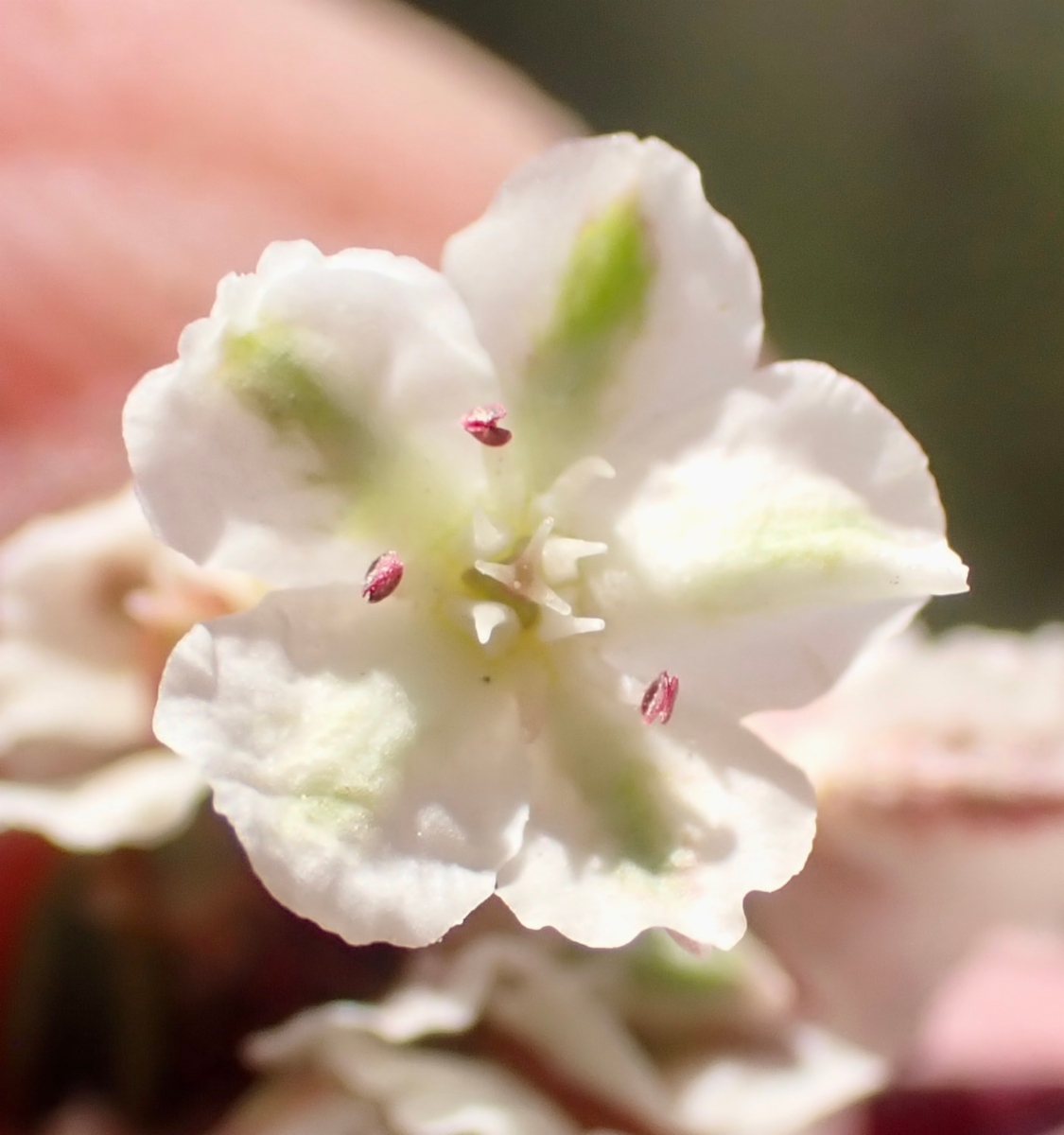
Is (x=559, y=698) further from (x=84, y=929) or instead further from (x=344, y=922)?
(x=84, y=929)

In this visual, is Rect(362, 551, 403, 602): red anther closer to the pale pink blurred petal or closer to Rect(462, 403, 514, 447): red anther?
Rect(462, 403, 514, 447): red anther

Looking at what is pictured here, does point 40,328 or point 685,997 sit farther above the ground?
point 40,328

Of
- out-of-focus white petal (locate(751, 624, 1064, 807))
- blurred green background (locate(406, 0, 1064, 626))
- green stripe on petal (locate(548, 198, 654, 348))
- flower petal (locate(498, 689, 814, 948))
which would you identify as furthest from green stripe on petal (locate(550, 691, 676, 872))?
blurred green background (locate(406, 0, 1064, 626))

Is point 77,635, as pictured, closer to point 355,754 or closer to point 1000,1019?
point 355,754

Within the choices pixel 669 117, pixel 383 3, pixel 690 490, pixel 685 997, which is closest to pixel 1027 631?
pixel 669 117

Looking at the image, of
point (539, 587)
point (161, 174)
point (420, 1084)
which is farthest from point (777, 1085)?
point (161, 174)

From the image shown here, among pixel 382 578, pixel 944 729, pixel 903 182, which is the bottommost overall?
pixel 382 578
